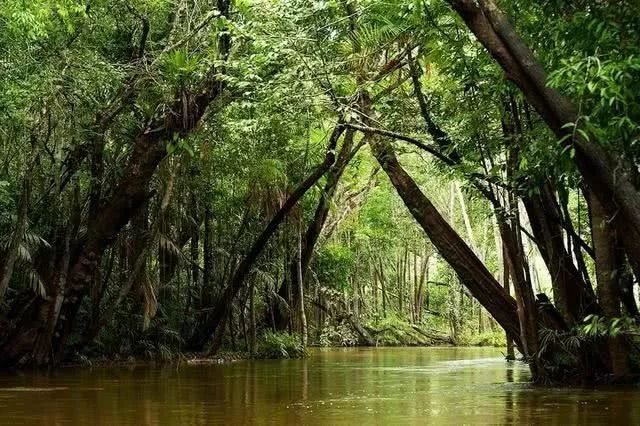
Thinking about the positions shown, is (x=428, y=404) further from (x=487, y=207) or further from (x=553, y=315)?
(x=487, y=207)

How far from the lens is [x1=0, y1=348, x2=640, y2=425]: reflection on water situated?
7605mm

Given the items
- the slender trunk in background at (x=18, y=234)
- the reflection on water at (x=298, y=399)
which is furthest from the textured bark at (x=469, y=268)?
the slender trunk in background at (x=18, y=234)

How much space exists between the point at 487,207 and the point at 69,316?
32.9ft

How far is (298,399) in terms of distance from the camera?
9781mm

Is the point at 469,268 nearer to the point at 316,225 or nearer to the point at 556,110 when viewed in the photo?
the point at 556,110

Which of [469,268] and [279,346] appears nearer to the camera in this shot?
[469,268]

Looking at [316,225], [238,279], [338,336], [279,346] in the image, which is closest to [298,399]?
[238,279]

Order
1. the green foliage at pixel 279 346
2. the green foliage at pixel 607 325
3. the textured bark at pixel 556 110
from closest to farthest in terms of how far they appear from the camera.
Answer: the textured bark at pixel 556 110 < the green foliage at pixel 607 325 < the green foliage at pixel 279 346

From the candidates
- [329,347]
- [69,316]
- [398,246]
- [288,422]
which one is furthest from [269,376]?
[398,246]

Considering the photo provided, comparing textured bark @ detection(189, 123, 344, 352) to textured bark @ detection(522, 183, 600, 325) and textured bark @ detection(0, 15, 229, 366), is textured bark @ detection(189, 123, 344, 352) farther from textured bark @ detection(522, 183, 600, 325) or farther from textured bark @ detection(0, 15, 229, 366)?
textured bark @ detection(522, 183, 600, 325)

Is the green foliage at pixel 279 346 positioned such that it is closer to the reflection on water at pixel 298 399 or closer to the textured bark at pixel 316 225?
the textured bark at pixel 316 225

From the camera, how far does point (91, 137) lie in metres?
15.8

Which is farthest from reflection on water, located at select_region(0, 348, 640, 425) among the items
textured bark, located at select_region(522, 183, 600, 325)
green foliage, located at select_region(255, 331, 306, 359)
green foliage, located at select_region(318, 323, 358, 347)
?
green foliage, located at select_region(318, 323, 358, 347)

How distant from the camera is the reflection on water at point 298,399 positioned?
299 inches
